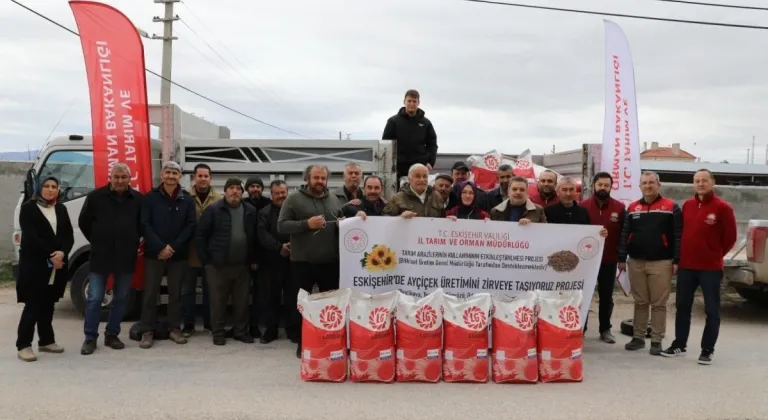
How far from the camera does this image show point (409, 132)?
7770 millimetres

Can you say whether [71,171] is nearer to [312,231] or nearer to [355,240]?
[312,231]

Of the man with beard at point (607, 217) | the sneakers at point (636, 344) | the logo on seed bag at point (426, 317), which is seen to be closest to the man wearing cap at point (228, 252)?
the logo on seed bag at point (426, 317)

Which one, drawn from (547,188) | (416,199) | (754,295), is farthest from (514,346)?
(754,295)

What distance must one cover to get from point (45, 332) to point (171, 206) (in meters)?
1.68

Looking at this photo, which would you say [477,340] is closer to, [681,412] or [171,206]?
[681,412]

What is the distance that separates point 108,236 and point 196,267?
1.02 metres

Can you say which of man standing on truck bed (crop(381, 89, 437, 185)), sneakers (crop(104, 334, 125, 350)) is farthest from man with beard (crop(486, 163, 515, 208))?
sneakers (crop(104, 334, 125, 350))

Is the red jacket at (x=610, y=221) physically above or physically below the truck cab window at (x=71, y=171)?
below

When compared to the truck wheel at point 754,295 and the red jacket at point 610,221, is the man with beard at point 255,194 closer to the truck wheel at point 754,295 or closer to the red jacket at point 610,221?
the red jacket at point 610,221

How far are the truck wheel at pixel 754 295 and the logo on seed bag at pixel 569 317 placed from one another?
552 cm

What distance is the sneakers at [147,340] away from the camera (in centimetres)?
612

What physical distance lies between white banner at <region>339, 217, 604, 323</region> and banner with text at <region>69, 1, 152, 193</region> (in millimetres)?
2989

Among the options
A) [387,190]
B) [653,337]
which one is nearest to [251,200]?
[387,190]

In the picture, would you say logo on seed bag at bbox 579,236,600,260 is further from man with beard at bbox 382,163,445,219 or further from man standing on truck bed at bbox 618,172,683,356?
man with beard at bbox 382,163,445,219
